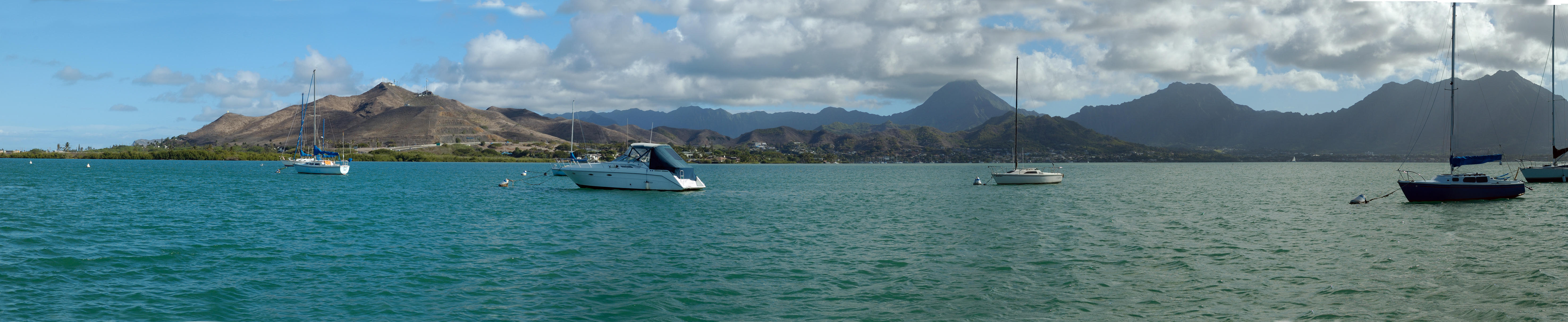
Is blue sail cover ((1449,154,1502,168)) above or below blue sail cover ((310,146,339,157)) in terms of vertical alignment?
below

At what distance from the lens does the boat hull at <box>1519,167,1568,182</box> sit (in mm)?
62531

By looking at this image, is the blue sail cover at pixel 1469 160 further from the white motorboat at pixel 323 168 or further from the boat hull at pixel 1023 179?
the white motorboat at pixel 323 168

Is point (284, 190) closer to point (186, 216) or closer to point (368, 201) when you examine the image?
point (368, 201)

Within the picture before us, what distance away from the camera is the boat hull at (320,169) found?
86.6 metres

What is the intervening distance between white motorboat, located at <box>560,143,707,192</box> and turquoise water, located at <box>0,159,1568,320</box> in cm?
711

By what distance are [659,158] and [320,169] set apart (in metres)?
57.3

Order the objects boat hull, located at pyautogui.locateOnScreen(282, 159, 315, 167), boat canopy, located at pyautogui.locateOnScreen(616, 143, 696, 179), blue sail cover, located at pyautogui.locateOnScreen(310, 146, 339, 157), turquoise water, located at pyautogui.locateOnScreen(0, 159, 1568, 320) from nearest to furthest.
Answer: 1. turquoise water, located at pyautogui.locateOnScreen(0, 159, 1568, 320)
2. boat canopy, located at pyautogui.locateOnScreen(616, 143, 696, 179)
3. boat hull, located at pyautogui.locateOnScreen(282, 159, 315, 167)
4. blue sail cover, located at pyautogui.locateOnScreen(310, 146, 339, 157)

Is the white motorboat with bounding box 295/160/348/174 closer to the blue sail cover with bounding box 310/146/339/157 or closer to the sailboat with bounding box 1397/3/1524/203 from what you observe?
the blue sail cover with bounding box 310/146/339/157

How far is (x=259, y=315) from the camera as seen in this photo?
39.5 ft

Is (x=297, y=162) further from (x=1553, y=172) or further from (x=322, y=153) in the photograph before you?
(x=1553, y=172)

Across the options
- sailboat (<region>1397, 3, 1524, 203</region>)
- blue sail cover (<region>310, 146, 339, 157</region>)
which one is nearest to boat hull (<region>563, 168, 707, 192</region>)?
sailboat (<region>1397, 3, 1524, 203</region>)

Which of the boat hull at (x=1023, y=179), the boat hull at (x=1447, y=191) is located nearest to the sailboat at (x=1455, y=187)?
the boat hull at (x=1447, y=191)

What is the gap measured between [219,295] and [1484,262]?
27359mm

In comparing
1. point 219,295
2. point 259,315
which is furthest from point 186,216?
point 259,315
